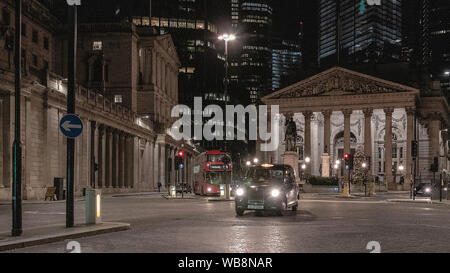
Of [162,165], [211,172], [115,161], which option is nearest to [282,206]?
[211,172]

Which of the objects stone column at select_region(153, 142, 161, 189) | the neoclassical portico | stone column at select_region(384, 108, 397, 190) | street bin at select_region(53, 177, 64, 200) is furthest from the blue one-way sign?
stone column at select_region(384, 108, 397, 190)

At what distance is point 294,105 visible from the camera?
9225 centimetres

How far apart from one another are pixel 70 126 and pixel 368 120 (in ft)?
255

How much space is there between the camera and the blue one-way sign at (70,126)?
14156 mm

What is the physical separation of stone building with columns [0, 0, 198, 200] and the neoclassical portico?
20325 mm

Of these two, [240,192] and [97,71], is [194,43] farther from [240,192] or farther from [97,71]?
[240,192]

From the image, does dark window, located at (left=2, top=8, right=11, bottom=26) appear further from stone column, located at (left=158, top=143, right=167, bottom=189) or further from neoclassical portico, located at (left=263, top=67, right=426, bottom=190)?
neoclassical portico, located at (left=263, top=67, right=426, bottom=190)

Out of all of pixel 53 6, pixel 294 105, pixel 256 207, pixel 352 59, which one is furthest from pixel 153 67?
pixel 352 59

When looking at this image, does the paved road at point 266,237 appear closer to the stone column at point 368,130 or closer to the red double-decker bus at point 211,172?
the red double-decker bus at point 211,172

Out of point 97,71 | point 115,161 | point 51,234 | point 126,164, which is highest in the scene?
point 97,71

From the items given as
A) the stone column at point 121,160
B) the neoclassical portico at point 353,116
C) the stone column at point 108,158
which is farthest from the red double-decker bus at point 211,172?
the neoclassical portico at point 353,116

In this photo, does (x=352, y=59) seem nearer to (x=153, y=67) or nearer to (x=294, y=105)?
(x=294, y=105)

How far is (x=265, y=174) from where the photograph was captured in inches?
899
